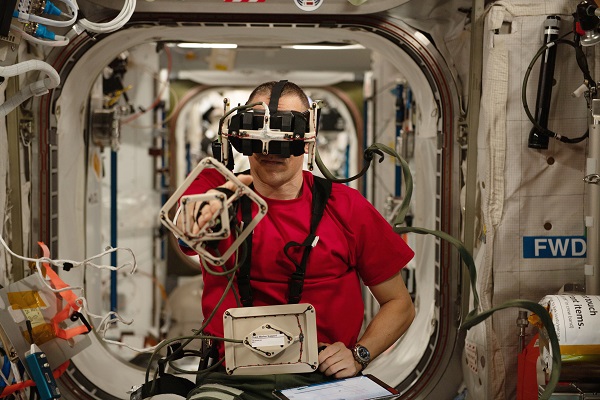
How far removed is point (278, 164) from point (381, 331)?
31.2 inches

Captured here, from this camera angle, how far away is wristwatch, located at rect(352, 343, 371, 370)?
9.66 feet

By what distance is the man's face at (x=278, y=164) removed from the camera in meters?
2.88

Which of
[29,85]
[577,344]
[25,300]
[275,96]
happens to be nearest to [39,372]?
[25,300]

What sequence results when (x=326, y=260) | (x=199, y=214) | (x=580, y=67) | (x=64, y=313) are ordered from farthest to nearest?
(x=64, y=313), (x=580, y=67), (x=326, y=260), (x=199, y=214)

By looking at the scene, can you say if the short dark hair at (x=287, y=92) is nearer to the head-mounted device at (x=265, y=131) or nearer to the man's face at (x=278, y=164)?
the man's face at (x=278, y=164)

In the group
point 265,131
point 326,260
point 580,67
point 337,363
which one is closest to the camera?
point 265,131

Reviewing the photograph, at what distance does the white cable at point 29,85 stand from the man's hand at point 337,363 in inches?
58.9

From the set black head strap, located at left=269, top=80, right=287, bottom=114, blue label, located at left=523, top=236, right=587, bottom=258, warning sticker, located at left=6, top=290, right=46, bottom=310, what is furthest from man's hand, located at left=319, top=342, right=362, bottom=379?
warning sticker, located at left=6, top=290, right=46, bottom=310

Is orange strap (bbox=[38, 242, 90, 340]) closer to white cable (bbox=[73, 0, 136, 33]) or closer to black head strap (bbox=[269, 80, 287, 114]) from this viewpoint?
white cable (bbox=[73, 0, 136, 33])

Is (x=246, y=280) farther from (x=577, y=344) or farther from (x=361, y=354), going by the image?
(x=577, y=344)

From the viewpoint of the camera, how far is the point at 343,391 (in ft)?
8.84

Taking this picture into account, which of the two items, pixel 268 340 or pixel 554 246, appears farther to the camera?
pixel 554 246

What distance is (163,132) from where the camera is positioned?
333 inches

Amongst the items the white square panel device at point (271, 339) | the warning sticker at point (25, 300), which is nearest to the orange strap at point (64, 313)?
the warning sticker at point (25, 300)
